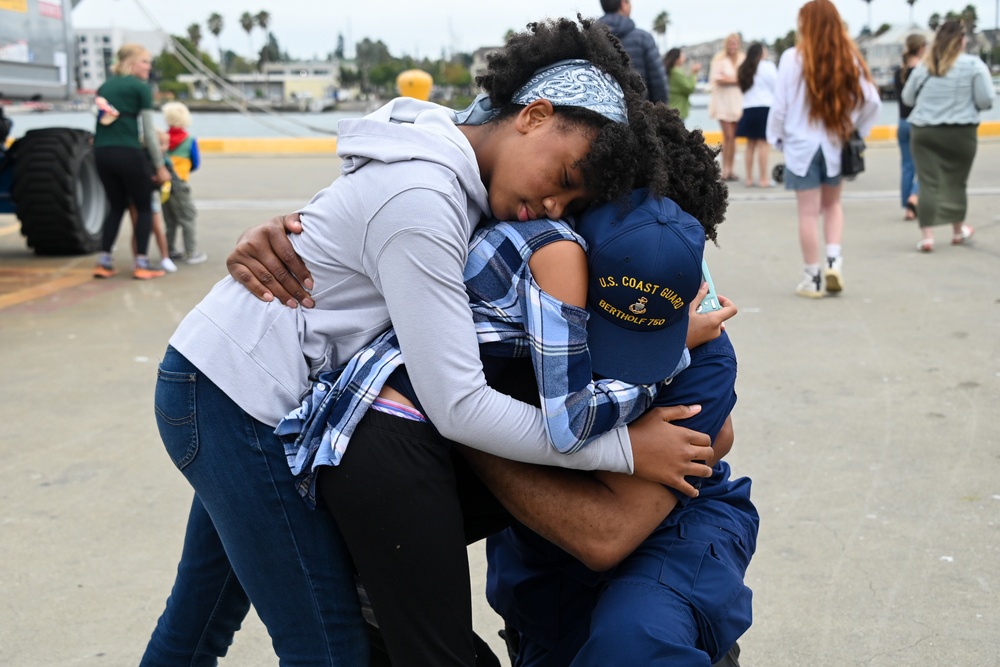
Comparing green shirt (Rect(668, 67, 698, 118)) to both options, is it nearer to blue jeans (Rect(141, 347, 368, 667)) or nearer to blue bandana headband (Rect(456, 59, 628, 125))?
blue bandana headband (Rect(456, 59, 628, 125))

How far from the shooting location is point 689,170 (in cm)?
201

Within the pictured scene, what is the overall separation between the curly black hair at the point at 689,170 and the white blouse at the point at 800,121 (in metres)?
4.94

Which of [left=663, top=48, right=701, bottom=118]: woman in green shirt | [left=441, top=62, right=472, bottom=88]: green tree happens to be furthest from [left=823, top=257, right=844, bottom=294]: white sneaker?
[left=441, top=62, right=472, bottom=88]: green tree

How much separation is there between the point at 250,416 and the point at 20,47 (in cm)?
831

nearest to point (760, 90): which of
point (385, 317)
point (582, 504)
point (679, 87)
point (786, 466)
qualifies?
point (679, 87)

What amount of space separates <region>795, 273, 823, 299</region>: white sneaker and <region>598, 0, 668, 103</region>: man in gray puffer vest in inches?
82.5

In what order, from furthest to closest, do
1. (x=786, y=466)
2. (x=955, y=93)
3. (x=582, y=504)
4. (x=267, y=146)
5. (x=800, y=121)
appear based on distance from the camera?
(x=267, y=146), (x=955, y=93), (x=800, y=121), (x=786, y=466), (x=582, y=504)

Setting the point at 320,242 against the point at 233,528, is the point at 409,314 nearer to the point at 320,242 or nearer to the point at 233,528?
the point at 320,242

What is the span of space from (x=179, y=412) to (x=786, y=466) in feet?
9.35

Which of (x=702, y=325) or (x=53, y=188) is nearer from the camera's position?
(x=702, y=325)

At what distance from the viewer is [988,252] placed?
26.7 ft

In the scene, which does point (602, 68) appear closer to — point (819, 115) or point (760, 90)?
point (819, 115)

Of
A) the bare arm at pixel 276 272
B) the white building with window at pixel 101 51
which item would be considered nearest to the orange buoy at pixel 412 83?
the white building with window at pixel 101 51

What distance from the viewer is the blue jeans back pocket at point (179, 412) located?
1863 millimetres
